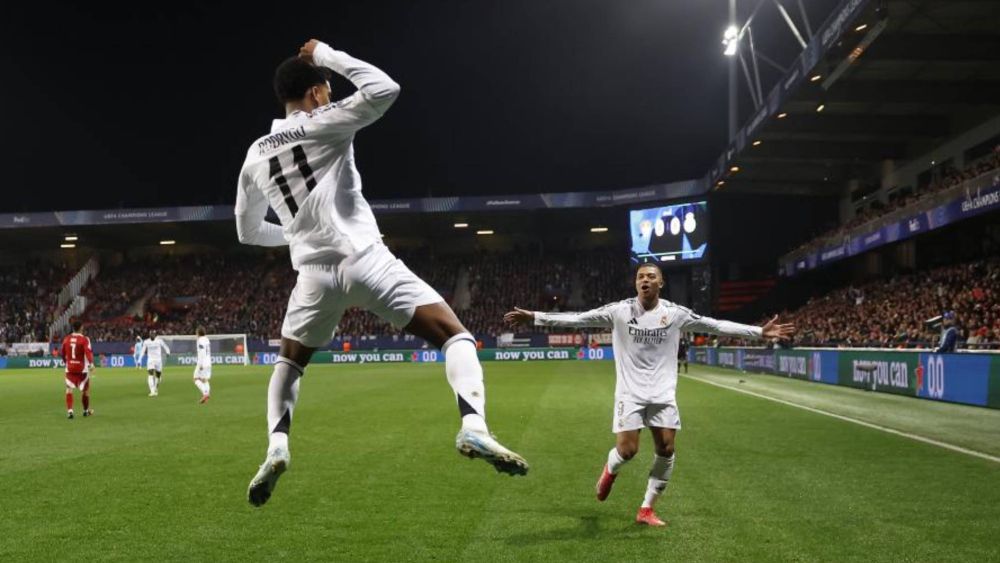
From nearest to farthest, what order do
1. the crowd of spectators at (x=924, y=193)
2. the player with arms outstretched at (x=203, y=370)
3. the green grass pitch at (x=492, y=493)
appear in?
the green grass pitch at (x=492, y=493) → the player with arms outstretched at (x=203, y=370) → the crowd of spectators at (x=924, y=193)

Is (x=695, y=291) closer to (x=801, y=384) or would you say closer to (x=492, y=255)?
(x=492, y=255)

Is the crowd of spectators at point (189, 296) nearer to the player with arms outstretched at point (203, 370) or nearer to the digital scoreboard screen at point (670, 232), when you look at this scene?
the digital scoreboard screen at point (670, 232)

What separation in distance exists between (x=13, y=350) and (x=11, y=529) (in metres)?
58.0

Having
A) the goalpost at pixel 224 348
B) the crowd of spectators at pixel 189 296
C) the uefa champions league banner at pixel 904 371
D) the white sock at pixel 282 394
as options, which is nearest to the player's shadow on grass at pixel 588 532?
the white sock at pixel 282 394

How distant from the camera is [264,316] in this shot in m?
58.5

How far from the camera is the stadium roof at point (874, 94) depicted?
84.1 feet

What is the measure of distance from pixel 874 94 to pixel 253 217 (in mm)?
33159

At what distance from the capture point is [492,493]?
8352 mm

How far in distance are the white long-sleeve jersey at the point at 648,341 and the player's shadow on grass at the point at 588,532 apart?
3.64 feet

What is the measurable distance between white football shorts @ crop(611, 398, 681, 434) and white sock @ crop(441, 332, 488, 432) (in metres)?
3.30

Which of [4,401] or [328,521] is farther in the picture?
[4,401]

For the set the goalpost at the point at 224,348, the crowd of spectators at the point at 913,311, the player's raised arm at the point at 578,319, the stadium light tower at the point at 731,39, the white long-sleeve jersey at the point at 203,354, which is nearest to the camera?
the player's raised arm at the point at 578,319

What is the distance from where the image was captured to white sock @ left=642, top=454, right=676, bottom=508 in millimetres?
7133

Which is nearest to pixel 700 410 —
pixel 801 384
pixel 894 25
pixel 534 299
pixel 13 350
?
pixel 801 384
